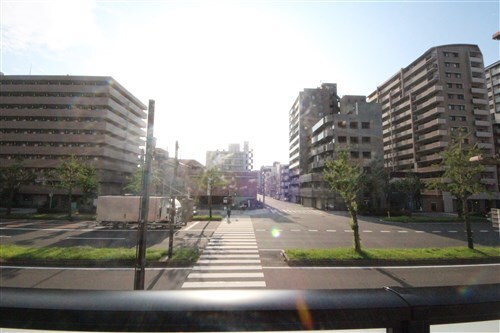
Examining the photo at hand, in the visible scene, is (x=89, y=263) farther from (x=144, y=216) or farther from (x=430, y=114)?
(x=430, y=114)

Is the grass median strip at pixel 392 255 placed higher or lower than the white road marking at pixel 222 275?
higher

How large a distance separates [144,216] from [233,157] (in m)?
109

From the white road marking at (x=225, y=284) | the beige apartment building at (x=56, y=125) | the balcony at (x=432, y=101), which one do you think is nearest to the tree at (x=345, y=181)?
the white road marking at (x=225, y=284)

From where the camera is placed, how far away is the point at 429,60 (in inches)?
2174

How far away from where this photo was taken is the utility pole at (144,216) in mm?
7348

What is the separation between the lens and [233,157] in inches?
4582

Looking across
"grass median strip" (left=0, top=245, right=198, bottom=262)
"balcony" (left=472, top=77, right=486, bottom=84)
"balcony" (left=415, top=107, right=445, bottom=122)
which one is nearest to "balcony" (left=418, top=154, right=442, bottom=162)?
"balcony" (left=415, top=107, right=445, bottom=122)

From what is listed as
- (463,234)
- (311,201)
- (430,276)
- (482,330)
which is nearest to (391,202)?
(311,201)

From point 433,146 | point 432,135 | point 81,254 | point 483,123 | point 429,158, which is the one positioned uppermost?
point 483,123

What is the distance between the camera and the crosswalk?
10.5m

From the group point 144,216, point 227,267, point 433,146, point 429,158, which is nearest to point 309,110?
point 433,146

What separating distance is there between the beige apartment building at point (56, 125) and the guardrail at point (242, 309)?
175 feet

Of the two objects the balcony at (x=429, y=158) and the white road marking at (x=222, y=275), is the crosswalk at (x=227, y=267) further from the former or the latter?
the balcony at (x=429, y=158)

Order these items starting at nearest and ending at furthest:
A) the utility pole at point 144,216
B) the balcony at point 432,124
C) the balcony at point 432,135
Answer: the utility pole at point 144,216 < the balcony at point 432,135 < the balcony at point 432,124
